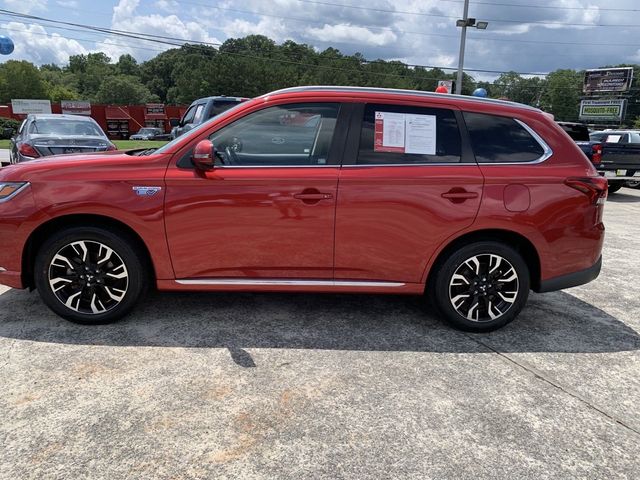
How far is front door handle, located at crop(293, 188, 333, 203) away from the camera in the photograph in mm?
3662

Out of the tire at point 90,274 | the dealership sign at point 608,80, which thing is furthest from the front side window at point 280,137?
the dealership sign at point 608,80

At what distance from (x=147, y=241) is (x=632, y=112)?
4306 inches

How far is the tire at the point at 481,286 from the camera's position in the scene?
387 centimetres

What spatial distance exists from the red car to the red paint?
0.01 m

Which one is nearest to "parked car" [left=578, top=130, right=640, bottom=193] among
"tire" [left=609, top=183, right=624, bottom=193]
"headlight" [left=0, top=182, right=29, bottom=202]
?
"tire" [left=609, top=183, right=624, bottom=193]

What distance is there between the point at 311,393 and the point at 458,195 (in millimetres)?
1799

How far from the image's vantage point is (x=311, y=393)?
3.06 m

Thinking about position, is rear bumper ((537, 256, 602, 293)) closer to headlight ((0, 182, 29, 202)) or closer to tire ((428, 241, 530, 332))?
tire ((428, 241, 530, 332))

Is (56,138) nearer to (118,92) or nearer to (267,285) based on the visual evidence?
(267,285)

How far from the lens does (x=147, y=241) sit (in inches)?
146

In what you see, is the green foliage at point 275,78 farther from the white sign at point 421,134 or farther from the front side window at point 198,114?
the white sign at point 421,134

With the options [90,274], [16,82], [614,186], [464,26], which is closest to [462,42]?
[464,26]

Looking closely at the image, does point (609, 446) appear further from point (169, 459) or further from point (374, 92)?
point (374, 92)

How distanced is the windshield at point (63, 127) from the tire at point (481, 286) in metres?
8.47
